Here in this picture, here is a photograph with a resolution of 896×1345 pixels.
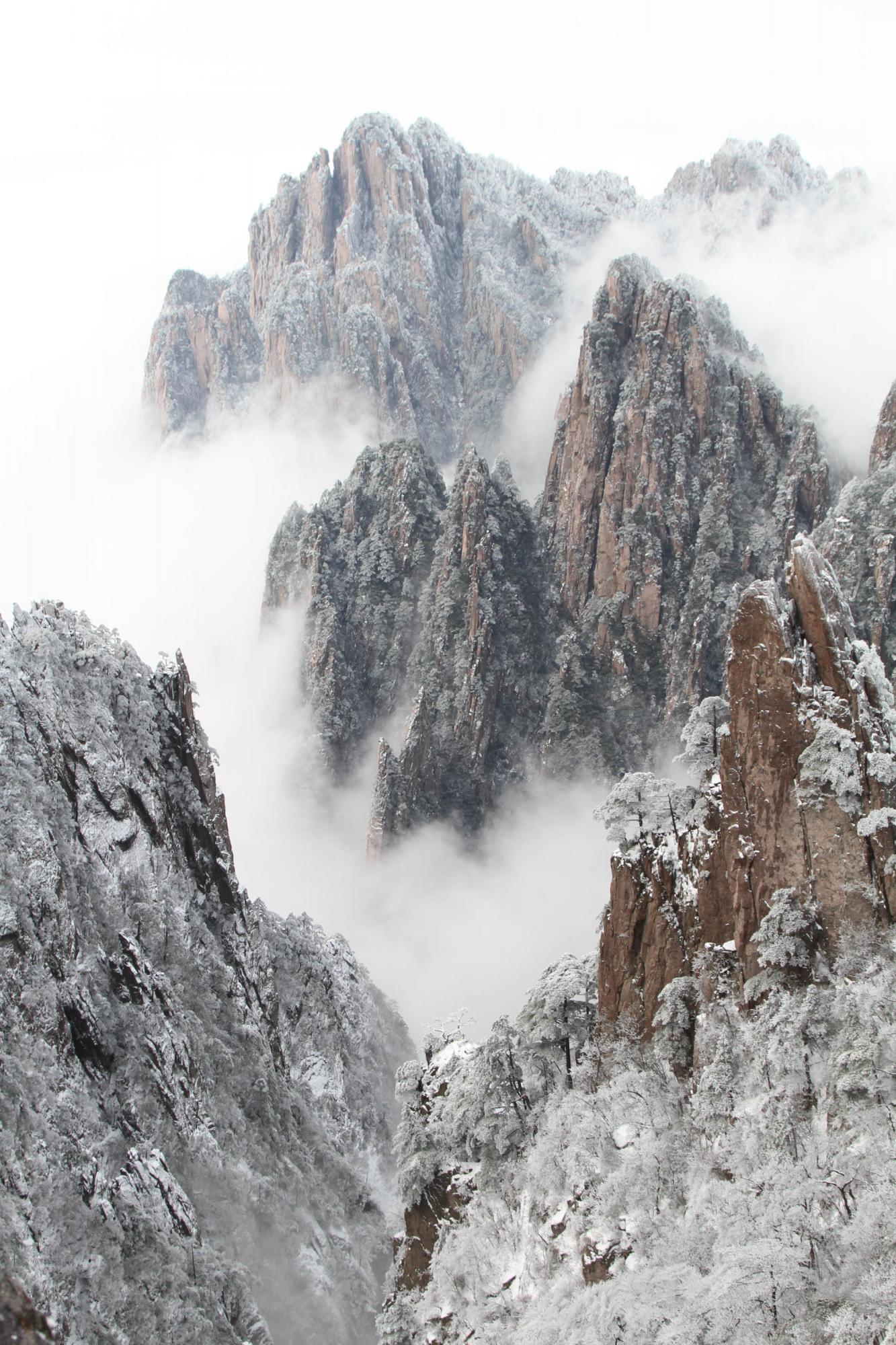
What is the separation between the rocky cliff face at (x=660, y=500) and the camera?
516 ft

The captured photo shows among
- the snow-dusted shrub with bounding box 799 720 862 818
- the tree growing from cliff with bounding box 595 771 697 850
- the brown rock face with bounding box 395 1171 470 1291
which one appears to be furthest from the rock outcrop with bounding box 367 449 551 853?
the snow-dusted shrub with bounding box 799 720 862 818

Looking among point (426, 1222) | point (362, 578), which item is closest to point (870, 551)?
point (362, 578)

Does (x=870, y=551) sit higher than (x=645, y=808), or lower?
higher

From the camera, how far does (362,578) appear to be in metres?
184

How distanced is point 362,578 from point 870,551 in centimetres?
8835

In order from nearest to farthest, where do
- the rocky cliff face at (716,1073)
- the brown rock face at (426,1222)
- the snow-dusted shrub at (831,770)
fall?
the rocky cliff face at (716,1073) → the snow-dusted shrub at (831,770) → the brown rock face at (426,1222)

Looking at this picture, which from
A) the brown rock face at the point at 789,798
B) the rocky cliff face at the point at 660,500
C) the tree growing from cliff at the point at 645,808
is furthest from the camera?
the rocky cliff face at the point at 660,500

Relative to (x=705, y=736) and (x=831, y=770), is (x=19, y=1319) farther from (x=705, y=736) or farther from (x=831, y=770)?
(x=705, y=736)

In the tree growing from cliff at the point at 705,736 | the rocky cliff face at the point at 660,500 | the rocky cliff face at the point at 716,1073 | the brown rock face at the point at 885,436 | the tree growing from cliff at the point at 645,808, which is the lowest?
the rocky cliff face at the point at 716,1073

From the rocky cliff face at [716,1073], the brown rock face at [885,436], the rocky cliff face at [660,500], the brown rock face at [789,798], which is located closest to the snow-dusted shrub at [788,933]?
the rocky cliff face at [716,1073]

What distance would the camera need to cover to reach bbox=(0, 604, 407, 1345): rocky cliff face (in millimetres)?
44438

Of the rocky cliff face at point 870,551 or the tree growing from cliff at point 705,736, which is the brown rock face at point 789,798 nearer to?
the tree growing from cliff at point 705,736

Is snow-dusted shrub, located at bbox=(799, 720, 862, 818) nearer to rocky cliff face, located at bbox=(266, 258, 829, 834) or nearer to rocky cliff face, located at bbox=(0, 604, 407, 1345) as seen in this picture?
rocky cliff face, located at bbox=(0, 604, 407, 1345)

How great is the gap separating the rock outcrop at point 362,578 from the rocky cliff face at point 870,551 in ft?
245
